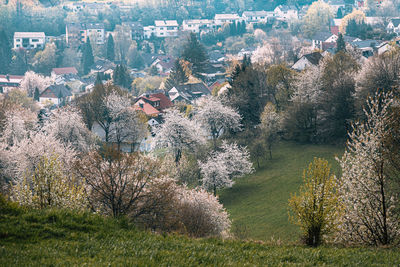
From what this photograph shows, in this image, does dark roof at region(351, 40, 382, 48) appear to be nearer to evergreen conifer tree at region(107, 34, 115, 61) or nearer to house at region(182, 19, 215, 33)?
evergreen conifer tree at region(107, 34, 115, 61)

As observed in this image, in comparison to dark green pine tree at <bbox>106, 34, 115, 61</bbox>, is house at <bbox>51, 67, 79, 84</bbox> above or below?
below

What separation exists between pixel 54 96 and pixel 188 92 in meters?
29.3

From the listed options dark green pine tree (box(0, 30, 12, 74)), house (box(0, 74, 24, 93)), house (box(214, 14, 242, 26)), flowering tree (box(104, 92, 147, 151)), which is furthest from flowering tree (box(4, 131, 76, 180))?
house (box(214, 14, 242, 26))

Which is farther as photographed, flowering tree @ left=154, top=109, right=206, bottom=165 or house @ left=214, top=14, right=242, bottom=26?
house @ left=214, top=14, right=242, bottom=26

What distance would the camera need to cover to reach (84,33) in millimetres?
149000

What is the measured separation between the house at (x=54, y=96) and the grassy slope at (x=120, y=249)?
80.0m

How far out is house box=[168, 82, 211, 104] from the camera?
7700cm

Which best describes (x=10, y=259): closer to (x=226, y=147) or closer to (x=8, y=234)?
(x=8, y=234)

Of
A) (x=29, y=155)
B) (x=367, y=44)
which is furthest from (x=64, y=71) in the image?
(x=29, y=155)

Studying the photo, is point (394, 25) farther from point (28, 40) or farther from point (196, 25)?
point (28, 40)

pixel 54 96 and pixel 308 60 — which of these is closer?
pixel 308 60

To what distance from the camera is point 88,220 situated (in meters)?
10.9

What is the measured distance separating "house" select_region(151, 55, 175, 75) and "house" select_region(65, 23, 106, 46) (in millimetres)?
28403

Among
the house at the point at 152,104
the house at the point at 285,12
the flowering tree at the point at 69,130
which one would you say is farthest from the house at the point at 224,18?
the flowering tree at the point at 69,130
